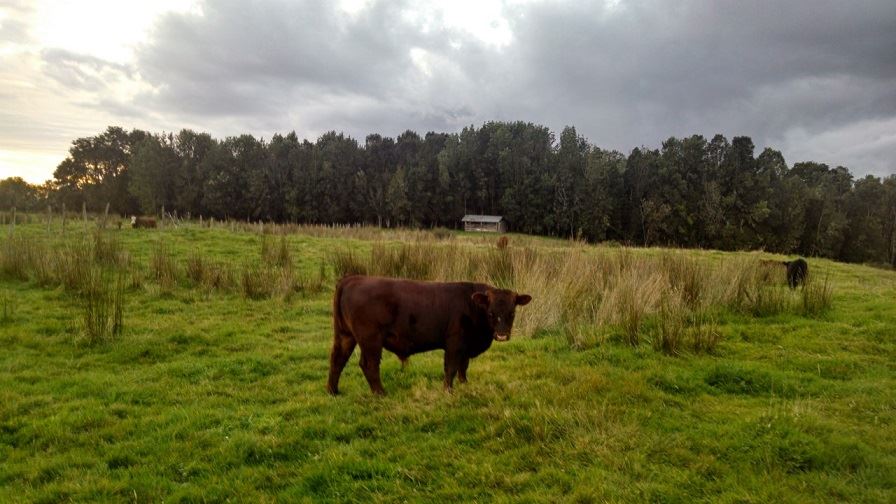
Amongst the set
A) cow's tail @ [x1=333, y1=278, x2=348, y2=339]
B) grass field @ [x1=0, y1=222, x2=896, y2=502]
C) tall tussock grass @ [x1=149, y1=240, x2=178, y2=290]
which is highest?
cow's tail @ [x1=333, y1=278, x2=348, y2=339]

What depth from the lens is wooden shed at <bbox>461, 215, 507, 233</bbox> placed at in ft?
209

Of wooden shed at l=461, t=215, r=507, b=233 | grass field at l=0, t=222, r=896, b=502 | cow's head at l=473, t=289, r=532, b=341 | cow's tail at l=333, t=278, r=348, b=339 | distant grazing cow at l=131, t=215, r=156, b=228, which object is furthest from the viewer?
wooden shed at l=461, t=215, r=507, b=233

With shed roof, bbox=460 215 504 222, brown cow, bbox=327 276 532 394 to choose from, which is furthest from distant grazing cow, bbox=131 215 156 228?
shed roof, bbox=460 215 504 222

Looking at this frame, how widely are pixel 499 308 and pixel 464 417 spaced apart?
3.97ft

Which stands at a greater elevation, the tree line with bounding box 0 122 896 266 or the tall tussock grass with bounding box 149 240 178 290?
the tree line with bounding box 0 122 896 266

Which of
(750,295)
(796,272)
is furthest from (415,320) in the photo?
(796,272)

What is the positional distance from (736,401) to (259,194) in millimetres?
67611

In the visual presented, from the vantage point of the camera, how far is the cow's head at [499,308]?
5379 millimetres

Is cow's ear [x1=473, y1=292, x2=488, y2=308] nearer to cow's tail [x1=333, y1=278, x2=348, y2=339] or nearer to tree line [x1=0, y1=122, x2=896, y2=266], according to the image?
cow's tail [x1=333, y1=278, x2=348, y2=339]

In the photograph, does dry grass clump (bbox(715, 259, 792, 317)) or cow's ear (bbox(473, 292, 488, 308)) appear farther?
dry grass clump (bbox(715, 259, 792, 317))

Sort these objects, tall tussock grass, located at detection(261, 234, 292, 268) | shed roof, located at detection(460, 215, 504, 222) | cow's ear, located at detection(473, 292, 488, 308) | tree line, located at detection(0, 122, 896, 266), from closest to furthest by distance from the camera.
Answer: cow's ear, located at detection(473, 292, 488, 308)
tall tussock grass, located at detection(261, 234, 292, 268)
tree line, located at detection(0, 122, 896, 266)
shed roof, located at detection(460, 215, 504, 222)

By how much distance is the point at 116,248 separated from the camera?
14.3m

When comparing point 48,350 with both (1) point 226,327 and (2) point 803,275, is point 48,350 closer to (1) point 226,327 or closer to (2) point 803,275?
(1) point 226,327

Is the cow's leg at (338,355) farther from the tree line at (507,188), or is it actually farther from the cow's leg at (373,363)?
the tree line at (507,188)
